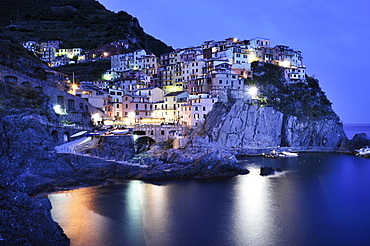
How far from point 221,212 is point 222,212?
0.08 metres

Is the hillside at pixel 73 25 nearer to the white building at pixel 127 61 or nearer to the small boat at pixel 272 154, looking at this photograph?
the white building at pixel 127 61

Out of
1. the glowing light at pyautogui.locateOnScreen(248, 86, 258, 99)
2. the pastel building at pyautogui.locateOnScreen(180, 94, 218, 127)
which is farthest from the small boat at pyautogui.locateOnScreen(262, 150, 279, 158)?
the pastel building at pyautogui.locateOnScreen(180, 94, 218, 127)

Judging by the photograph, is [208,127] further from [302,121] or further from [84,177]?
[84,177]

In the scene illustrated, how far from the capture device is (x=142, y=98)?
197 feet

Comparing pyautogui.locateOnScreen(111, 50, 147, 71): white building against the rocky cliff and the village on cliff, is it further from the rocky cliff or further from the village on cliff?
the rocky cliff

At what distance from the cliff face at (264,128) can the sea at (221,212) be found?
17.1 meters

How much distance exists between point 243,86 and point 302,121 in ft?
45.4

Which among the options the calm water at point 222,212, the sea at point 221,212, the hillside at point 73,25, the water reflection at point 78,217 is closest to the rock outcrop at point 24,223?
the water reflection at point 78,217

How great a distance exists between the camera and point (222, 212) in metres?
26.9

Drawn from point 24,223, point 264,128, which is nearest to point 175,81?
point 264,128

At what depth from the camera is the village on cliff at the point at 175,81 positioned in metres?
57.6

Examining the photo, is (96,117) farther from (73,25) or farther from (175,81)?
(73,25)

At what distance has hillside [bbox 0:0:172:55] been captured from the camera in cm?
10575

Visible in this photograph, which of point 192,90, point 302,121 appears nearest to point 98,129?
point 192,90
